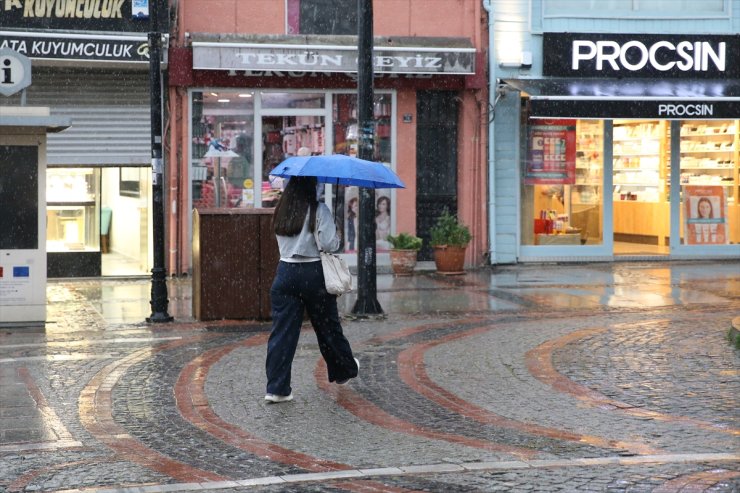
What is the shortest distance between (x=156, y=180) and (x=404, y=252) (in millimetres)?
5943

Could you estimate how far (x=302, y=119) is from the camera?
68.5ft

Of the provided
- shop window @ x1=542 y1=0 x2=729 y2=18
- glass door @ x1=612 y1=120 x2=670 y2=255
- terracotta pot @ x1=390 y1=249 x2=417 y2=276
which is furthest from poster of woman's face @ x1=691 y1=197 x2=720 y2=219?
terracotta pot @ x1=390 y1=249 x2=417 y2=276

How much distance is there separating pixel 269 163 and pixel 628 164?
6.64 meters

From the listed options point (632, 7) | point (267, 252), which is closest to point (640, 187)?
point (632, 7)

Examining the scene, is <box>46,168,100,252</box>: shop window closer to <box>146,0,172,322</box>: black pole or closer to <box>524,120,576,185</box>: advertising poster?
<box>146,0,172,322</box>: black pole

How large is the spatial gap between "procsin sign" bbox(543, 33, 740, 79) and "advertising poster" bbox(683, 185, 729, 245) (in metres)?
2.15

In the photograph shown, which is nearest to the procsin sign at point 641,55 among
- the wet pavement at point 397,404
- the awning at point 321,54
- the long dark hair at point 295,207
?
the awning at point 321,54

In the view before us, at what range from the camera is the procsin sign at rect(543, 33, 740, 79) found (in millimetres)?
21734

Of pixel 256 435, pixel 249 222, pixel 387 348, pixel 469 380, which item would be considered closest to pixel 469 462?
pixel 256 435

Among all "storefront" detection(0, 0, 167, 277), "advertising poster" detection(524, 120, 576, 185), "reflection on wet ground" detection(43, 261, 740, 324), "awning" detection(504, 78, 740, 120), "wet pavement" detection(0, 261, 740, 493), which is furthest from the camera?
"advertising poster" detection(524, 120, 576, 185)

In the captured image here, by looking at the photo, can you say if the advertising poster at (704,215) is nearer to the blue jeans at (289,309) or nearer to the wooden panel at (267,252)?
the wooden panel at (267,252)

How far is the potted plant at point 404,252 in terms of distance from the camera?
1984 cm

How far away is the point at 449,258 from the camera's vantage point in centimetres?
1998

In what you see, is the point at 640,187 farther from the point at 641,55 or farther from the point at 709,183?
the point at 641,55
